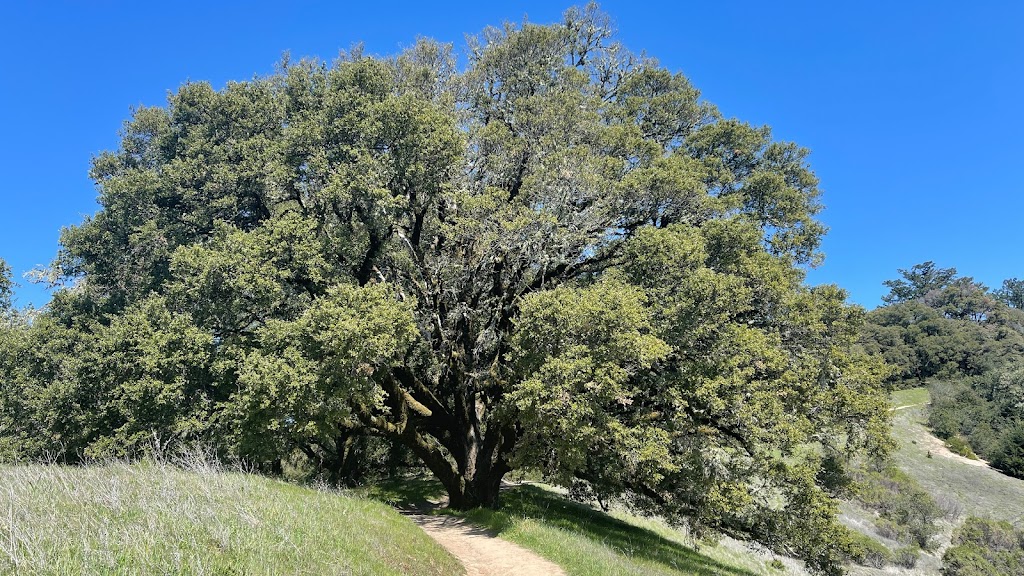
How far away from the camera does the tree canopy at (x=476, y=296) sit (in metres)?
13.7

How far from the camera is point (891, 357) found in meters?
77.1

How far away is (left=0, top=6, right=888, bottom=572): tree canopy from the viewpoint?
44.9ft

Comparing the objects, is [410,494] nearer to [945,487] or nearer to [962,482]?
[945,487]

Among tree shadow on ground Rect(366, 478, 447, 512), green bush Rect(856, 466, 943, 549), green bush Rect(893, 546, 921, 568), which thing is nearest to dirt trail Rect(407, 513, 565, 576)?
tree shadow on ground Rect(366, 478, 447, 512)

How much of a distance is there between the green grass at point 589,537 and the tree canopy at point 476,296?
1.43m

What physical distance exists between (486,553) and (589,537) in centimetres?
394

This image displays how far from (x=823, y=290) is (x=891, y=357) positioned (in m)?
78.0

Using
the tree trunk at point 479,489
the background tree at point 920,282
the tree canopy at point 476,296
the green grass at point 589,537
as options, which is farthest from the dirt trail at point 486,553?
the background tree at point 920,282

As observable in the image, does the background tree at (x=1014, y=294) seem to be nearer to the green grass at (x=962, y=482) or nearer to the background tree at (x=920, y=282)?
the background tree at (x=920, y=282)

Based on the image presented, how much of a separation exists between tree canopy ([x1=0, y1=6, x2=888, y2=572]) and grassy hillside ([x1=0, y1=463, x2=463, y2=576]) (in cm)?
420

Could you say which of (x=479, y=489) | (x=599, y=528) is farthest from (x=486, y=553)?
(x=599, y=528)

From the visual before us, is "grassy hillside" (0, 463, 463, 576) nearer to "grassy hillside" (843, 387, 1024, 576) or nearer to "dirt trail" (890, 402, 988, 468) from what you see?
"grassy hillside" (843, 387, 1024, 576)

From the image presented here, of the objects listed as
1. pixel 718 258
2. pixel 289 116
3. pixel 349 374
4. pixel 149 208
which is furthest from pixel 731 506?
pixel 149 208

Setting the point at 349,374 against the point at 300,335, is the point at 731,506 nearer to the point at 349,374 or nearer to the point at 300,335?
the point at 349,374
